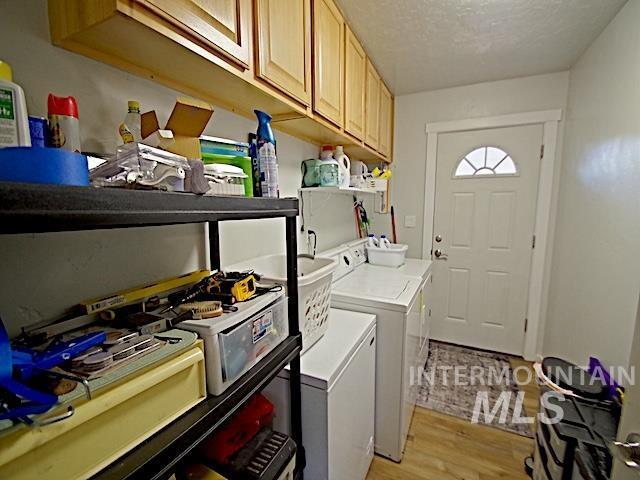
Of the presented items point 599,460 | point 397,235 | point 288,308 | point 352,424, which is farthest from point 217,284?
point 397,235

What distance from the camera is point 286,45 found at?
109cm

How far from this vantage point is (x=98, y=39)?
2.36 feet

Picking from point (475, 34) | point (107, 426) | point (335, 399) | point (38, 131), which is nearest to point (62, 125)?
point (38, 131)

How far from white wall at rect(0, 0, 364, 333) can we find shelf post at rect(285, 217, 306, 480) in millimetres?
433

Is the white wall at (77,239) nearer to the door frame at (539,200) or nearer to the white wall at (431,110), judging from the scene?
the white wall at (431,110)

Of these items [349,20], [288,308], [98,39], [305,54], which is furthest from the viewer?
[349,20]

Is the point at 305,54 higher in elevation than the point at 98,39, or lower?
higher

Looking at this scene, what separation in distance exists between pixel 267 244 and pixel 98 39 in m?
1.02

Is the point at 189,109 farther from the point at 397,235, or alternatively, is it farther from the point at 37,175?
the point at 397,235

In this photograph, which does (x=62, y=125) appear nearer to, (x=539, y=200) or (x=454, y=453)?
(x=454, y=453)

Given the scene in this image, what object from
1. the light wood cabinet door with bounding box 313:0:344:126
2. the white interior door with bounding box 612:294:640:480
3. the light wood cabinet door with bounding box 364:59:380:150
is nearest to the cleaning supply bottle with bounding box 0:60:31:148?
the light wood cabinet door with bounding box 313:0:344:126

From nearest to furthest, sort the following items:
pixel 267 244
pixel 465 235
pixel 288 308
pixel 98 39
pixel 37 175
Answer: pixel 37 175
pixel 98 39
pixel 288 308
pixel 267 244
pixel 465 235

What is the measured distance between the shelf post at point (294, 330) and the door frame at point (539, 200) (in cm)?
240

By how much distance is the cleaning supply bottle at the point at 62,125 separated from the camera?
0.54 metres
